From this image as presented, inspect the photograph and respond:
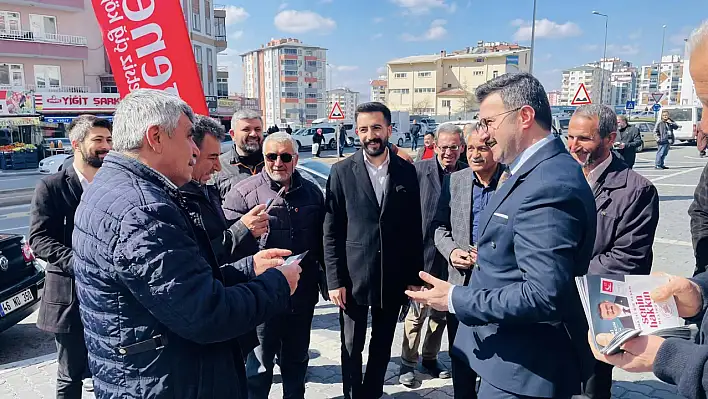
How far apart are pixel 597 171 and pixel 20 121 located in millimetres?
30795

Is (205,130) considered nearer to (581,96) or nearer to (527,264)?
(527,264)

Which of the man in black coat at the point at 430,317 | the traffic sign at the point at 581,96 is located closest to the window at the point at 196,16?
the traffic sign at the point at 581,96

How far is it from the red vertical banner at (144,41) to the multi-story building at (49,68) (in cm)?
2710

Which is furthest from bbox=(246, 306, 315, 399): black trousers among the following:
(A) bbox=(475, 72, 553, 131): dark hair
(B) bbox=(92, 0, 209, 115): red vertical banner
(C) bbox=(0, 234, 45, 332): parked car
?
(C) bbox=(0, 234, 45, 332): parked car

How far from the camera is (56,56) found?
29.5 metres

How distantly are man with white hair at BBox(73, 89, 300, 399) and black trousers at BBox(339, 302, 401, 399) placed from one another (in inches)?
60.6

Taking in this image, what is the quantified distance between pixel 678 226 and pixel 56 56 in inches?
1343

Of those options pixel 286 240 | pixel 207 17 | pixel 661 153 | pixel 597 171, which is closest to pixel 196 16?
pixel 207 17

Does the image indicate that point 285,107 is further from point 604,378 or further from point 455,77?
point 604,378

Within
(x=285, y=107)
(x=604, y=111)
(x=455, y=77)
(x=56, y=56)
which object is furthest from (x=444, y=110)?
(x=604, y=111)

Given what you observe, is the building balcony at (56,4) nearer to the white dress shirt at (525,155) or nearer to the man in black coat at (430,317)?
the man in black coat at (430,317)

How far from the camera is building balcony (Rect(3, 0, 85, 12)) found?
28078 mm

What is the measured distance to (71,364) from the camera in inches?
114

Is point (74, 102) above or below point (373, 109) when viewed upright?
above
